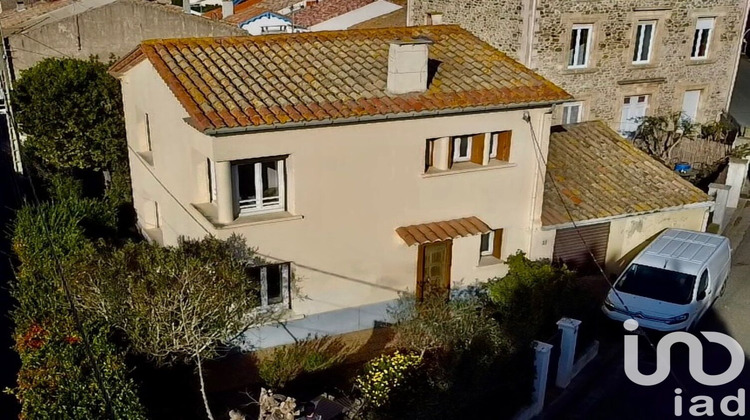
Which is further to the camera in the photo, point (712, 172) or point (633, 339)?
point (712, 172)

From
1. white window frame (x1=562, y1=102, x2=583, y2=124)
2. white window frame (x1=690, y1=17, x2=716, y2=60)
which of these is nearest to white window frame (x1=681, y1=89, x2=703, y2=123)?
white window frame (x1=690, y1=17, x2=716, y2=60)

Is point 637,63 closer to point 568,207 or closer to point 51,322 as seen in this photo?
point 568,207

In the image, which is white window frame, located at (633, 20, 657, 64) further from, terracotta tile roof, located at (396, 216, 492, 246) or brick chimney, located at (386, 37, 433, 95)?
brick chimney, located at (386, 37, 433, 95)

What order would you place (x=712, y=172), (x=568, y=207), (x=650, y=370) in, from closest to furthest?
(x=650, y=370), (x=568, y=207), (x=712, y=172)

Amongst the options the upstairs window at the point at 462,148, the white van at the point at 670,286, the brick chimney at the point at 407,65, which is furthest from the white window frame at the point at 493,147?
the white van at the point at 670,286

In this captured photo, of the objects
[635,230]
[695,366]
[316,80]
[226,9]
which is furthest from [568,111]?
[226,9]

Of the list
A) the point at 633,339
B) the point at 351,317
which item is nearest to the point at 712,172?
the point at 633,339
